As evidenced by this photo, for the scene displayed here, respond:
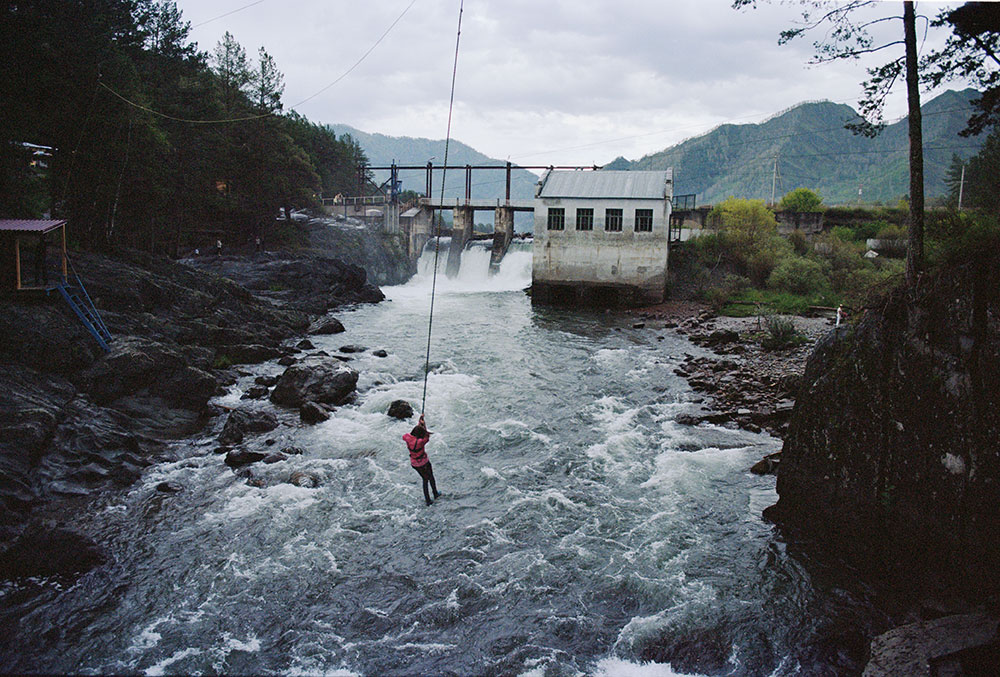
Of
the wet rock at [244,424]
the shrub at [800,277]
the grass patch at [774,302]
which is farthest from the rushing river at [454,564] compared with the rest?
the shrub at [800,277]

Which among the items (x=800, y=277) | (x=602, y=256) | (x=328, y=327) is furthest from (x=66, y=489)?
(x=800, y=277)

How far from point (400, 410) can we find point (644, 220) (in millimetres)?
25037

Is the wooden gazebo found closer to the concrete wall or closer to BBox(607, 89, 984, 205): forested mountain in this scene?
the concrete wall

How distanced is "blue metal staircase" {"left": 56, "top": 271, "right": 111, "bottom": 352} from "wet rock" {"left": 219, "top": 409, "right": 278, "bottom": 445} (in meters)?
4.36

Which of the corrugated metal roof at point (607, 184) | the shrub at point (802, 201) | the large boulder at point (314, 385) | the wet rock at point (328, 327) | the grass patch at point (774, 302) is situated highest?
the shrub at point (802, 201)

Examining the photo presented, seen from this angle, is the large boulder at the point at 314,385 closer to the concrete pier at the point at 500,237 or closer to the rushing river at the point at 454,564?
the rushing river at the point at 454,564

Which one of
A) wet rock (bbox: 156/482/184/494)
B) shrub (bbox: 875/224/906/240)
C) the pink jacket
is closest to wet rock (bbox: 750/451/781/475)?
the pink jacket

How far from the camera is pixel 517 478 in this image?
45.1 feet

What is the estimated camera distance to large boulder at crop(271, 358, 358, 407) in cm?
1853

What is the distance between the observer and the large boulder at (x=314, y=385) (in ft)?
60.8

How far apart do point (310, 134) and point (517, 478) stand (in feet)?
205

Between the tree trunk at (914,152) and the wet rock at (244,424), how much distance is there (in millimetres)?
14914

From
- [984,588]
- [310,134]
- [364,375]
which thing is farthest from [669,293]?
[310,134]

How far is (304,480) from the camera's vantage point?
13273 mm
